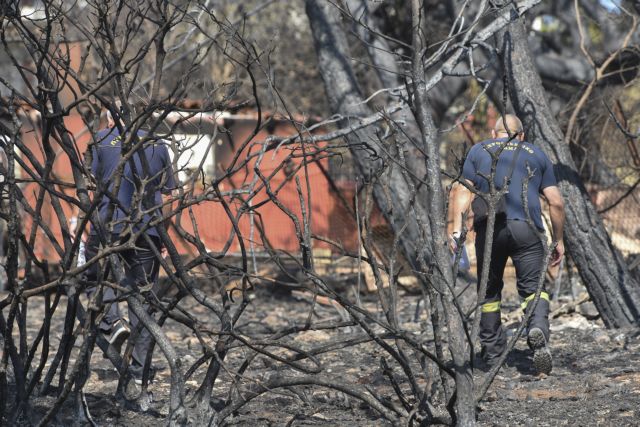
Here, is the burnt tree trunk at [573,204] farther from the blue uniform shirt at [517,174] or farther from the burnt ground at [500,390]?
the blue uniform shirt at [517,174]

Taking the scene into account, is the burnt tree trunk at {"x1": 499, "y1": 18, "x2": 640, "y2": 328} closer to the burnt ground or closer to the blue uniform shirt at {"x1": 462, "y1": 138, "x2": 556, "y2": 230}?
the burnt ground

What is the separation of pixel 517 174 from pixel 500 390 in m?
1.35

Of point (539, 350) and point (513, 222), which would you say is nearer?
point (539, 350)

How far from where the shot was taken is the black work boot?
552cm

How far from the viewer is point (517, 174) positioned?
230 inches

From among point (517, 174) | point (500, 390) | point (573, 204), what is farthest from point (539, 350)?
point (573, 204)

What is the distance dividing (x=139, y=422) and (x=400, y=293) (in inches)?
234

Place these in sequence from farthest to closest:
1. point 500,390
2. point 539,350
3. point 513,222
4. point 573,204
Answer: point 573,204 < point 513,222 < point 539,350 < point 500,390

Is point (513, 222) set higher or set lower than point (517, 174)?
lower

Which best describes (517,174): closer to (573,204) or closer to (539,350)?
(539,350)

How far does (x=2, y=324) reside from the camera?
404cm

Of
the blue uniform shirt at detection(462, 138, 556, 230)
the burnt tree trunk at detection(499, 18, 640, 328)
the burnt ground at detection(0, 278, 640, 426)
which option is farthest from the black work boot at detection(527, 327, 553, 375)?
the burnt tree trunk at detection(499, 18, 640, 328)

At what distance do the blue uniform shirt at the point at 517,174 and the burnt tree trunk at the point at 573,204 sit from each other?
1.13m

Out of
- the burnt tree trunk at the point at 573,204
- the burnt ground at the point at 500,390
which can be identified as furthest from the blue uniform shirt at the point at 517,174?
the burnt tree trunk at the point at 573,204
